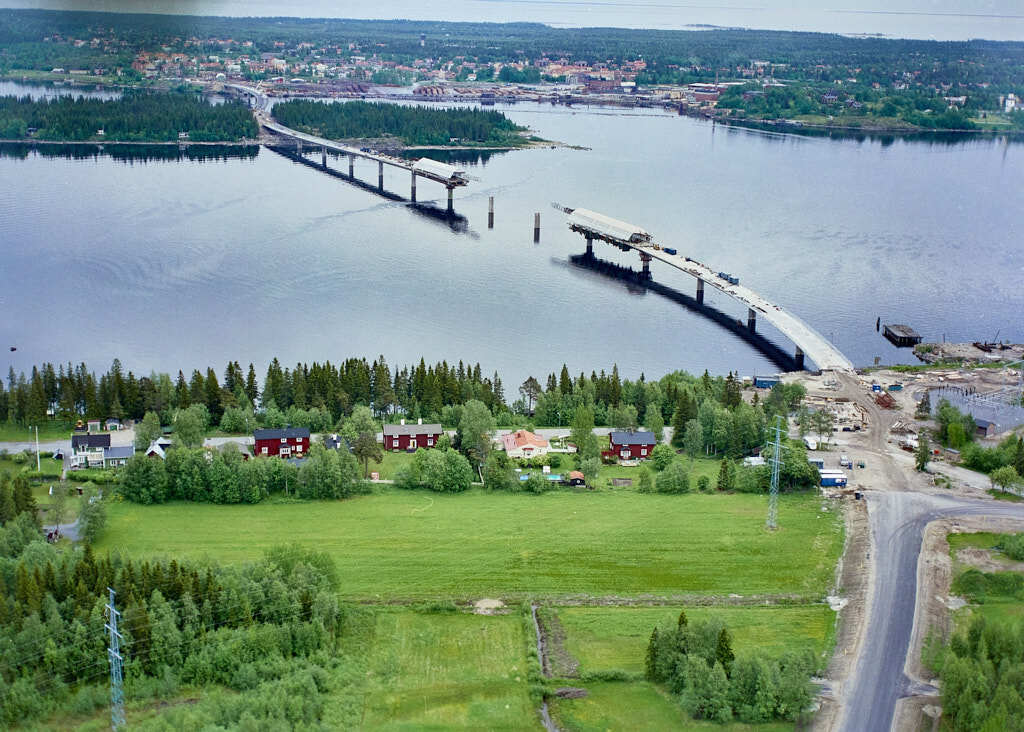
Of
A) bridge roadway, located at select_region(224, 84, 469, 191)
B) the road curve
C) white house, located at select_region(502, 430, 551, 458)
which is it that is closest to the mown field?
the road curve

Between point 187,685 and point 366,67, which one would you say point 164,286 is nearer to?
point 187,685

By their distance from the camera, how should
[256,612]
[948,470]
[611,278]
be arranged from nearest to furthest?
[256,612]
[948,470]
[611,278]

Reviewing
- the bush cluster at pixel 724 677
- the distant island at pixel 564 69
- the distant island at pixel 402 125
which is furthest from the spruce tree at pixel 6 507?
the distant island at pixel 402 125

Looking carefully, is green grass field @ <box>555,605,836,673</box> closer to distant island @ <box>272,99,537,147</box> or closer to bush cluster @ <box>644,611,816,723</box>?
bush cluster @ <box>644,611,816,723</box>

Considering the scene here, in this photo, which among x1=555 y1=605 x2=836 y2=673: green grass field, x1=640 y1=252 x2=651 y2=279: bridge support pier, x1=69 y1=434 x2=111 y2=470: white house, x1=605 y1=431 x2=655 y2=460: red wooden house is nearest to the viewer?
x1=555 y1=605 x2=836 y2=673: green grass field

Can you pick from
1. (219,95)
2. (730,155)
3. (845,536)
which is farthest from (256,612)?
(219,95)
